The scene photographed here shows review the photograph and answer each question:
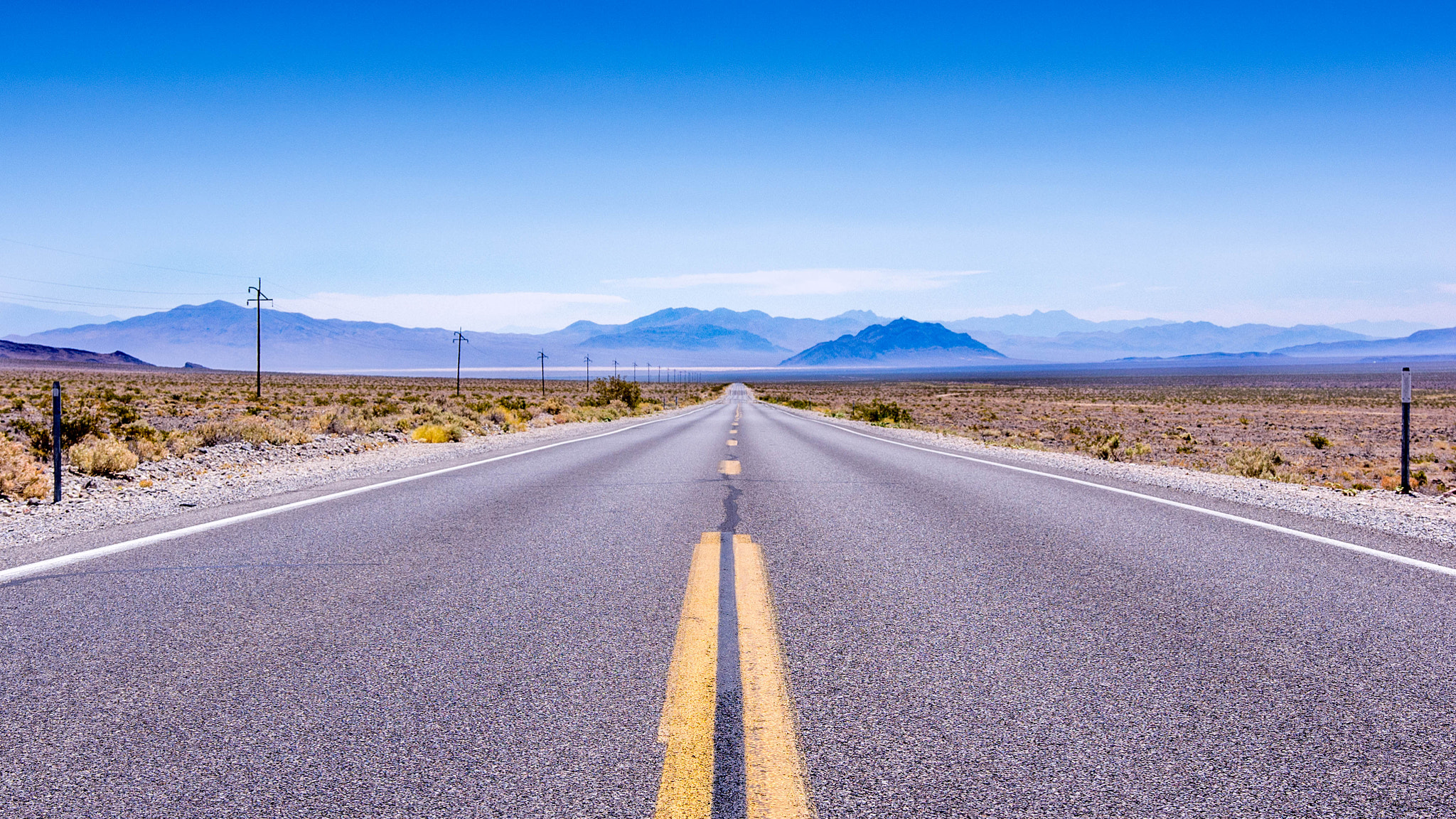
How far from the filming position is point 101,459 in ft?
33.8

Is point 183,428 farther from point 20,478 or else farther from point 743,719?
point 743,719

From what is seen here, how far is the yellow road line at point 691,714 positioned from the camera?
226 centimetres

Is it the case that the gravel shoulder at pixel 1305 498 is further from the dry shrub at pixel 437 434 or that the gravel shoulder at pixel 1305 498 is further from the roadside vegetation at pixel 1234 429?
the dry shrub at pixel 437 434

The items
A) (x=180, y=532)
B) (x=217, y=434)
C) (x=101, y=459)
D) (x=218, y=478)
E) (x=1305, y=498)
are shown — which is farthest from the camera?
(x=217, y=434)

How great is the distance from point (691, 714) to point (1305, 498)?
9.58 meters

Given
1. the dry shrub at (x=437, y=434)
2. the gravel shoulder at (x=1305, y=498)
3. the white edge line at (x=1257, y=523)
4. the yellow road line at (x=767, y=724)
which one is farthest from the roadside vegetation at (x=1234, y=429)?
the dry shrub at (x=437, y=434)

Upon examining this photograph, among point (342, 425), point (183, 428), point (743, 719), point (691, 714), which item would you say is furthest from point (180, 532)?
point (183, 428)

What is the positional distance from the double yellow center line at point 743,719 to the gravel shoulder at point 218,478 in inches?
213

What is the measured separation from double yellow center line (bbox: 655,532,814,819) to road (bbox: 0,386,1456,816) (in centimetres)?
1

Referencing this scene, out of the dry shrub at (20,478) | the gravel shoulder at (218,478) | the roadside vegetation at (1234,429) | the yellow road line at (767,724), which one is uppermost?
the dry shrub at (20,478)

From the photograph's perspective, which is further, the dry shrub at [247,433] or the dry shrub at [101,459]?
the dry shrub at [247,433]

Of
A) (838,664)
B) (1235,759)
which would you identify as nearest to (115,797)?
(838,664)

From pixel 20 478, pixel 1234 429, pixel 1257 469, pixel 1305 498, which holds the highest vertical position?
pixel 20 478

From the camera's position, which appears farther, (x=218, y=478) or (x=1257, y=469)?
(x=1257, y=469)
